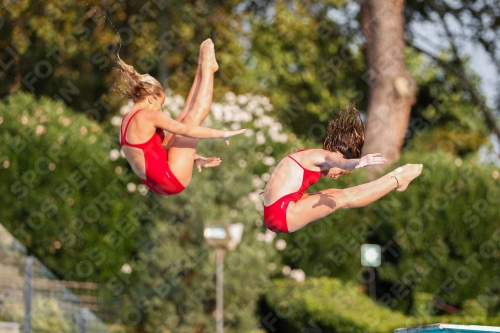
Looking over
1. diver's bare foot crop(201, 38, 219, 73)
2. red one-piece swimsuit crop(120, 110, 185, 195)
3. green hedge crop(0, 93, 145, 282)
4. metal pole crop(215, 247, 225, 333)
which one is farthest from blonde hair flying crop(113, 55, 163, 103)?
green hedge crop(0, 93, 145, 282)

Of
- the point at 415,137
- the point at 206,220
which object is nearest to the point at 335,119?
the point at 206,220

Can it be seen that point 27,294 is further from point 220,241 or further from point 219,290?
point 219,290

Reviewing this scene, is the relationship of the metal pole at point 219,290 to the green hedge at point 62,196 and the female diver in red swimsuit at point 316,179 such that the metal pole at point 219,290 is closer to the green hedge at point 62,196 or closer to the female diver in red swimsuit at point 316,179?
the green hedge at point 62,196

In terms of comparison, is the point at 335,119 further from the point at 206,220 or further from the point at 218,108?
the point at 218,108

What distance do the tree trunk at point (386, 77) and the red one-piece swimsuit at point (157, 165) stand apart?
1143 cm

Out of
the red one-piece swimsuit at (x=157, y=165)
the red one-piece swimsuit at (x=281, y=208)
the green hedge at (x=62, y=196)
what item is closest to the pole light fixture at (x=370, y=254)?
the green hedge at (x=62, y=196)

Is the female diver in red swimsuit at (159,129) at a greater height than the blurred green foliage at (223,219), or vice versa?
the female diver in red swimsuit at (159,129)

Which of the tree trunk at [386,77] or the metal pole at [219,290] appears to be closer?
the metal pole at [219,290]

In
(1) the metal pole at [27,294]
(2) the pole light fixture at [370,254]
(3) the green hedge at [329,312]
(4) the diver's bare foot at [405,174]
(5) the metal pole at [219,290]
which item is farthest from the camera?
(2) the pole light fixture at [370,254]

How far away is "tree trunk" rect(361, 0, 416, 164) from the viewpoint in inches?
685

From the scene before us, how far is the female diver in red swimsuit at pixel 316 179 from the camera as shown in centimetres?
641

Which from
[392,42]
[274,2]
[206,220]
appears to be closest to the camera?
[206,220]

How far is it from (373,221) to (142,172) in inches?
427

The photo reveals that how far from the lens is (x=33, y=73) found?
853 inches
